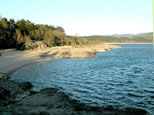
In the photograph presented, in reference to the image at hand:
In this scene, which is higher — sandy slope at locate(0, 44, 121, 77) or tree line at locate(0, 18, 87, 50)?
tree line at locate(0, 18, 87, 50)

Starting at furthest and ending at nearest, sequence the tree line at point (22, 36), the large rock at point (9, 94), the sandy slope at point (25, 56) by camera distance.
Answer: the tree line at point (22, 36) < the sandy slope at point (25, 56) < the large rock at point (9, 94)

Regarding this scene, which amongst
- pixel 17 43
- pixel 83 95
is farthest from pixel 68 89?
pixel 17 43

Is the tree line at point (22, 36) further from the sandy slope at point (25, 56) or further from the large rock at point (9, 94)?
the large rock at point (9, 94)

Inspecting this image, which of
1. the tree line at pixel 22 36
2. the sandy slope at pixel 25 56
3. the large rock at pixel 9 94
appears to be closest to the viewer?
the large rock at pixel 9 94

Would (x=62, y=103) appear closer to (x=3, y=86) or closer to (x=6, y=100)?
(x=6, y=100)

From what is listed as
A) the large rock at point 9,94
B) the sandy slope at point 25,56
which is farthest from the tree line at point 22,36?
the large rock at point 9,94

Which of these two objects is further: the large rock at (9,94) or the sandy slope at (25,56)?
the sandy slope at (25,56)

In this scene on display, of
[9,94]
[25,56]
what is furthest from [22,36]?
[9,94]

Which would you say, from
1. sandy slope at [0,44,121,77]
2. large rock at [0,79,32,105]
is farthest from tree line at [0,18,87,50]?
large rock at [0,79,32,105]

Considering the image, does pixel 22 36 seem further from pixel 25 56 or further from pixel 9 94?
pixel 9 94

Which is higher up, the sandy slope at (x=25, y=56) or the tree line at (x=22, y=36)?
the tree line at (x=22, y=36)

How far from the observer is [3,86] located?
12.7 metres

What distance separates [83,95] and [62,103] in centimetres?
331

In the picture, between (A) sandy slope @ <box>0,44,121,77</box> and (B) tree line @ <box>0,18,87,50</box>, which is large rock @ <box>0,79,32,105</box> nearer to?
(A) sandy slope @ <box>0,44,121,77</box>
